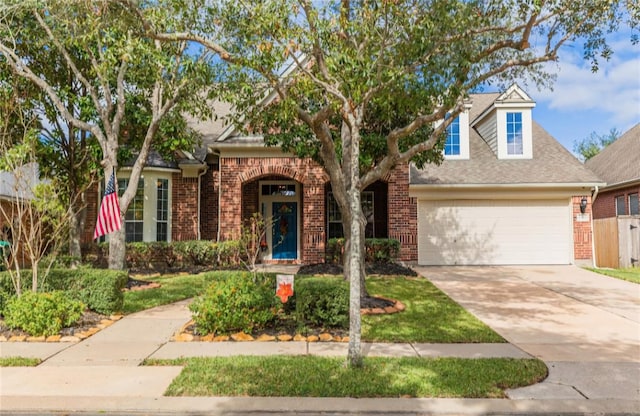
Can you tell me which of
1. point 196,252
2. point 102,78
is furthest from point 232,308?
point 196,252

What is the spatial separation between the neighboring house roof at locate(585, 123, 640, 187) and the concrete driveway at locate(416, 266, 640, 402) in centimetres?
816

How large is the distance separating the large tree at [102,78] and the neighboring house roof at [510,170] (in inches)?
346

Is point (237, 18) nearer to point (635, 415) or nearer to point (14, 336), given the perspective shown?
point (14, 336)

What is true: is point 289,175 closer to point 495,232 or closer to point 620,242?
point 495,232

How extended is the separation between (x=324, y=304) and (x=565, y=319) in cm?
449

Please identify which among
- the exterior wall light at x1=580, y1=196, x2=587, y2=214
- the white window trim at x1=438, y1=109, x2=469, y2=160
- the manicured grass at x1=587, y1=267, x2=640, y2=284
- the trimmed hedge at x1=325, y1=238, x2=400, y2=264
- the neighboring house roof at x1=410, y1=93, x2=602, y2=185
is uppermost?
the white window trim at x1=438, y1=109, x2=469, y2=160

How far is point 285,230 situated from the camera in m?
17.1

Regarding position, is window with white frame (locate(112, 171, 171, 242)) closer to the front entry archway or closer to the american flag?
the front entry archway

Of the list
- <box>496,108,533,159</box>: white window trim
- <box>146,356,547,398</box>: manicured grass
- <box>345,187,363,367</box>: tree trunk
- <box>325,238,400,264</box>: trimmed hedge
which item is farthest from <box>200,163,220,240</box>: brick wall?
<box>345,187,363,367</box>: tree trunk

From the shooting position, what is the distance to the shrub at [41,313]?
6.55 metres

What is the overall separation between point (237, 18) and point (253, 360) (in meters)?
5.47

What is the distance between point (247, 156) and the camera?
1539cm

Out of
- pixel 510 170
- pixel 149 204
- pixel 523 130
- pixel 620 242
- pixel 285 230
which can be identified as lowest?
pixel 620 242

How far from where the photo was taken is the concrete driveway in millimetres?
4801
